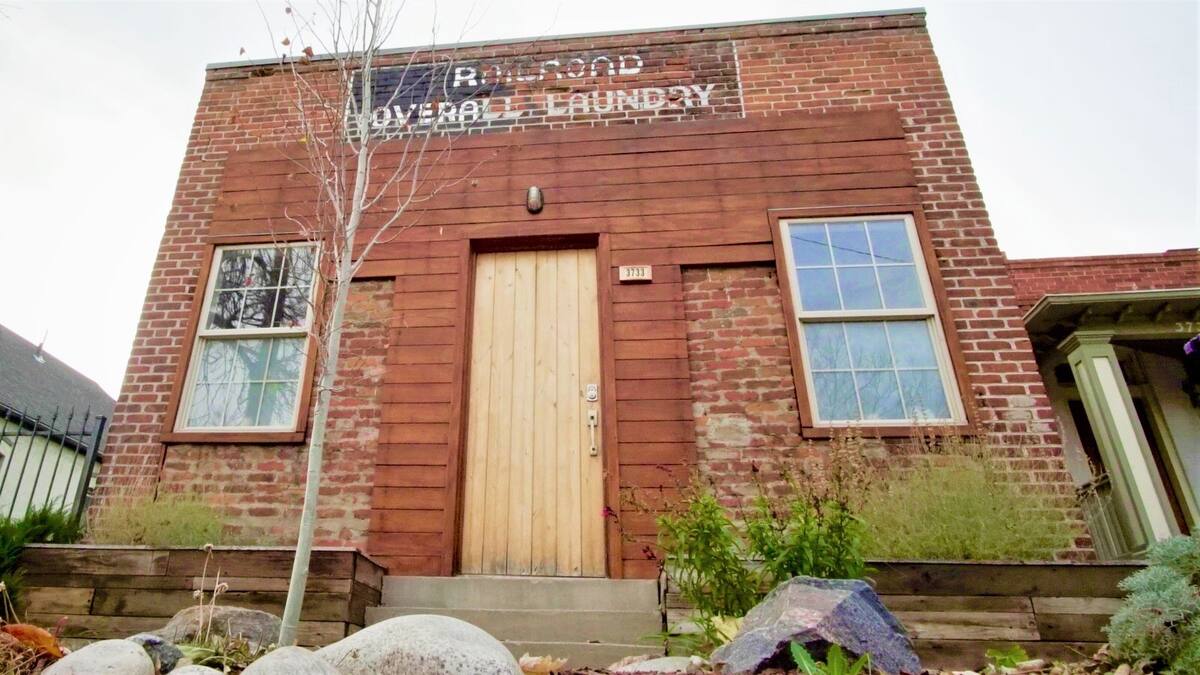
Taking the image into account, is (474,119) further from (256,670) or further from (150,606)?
(256,670)

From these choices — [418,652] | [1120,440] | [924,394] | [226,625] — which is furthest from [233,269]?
[1120,440]

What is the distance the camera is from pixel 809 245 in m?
5.04

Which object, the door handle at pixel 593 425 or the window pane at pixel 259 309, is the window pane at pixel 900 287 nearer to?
the door handle at pixel 593 425

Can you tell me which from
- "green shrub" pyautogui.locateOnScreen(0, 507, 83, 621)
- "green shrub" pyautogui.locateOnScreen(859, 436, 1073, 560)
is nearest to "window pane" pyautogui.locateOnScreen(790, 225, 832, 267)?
"green shrub" pyautogui.locateOnScreen(859, 436, 1073, 560)

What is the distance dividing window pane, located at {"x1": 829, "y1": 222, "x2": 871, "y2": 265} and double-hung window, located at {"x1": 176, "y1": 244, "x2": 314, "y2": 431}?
4.06 metres

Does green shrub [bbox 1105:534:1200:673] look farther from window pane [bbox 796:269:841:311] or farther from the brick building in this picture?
window pane [bbox 796:269:841:311]

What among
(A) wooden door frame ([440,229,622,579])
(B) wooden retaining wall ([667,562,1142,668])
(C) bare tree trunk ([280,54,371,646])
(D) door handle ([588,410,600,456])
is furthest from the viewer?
(D) door handle ([588,410,600,456])

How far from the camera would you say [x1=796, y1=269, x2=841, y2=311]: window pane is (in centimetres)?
480

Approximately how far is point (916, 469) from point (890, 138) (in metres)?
2.89

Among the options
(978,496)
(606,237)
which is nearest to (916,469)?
(978,496)

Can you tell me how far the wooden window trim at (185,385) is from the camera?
15.0 ft

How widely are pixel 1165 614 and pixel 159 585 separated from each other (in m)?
4.42

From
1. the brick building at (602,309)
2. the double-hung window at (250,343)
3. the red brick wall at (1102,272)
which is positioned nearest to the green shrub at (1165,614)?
the brick building at (602,309)

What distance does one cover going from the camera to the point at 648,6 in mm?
6062
